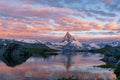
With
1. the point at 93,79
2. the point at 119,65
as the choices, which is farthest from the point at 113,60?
the point at 93,79

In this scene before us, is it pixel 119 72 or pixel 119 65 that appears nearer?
pixel 119 72

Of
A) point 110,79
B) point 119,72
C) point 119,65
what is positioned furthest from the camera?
point 119,65

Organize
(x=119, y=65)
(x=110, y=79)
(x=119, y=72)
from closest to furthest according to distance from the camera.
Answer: (x=110, y=79), (x=119, y=72), (x=119, y=65)

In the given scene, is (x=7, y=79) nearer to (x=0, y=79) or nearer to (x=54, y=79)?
(x=0, y=79)

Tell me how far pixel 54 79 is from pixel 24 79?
6.00 m

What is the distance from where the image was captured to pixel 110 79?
181 ft

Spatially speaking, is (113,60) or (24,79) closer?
(24,79)

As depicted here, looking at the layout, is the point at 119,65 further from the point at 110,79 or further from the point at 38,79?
the point at 38,79

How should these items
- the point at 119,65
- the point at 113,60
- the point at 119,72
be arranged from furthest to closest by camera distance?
the point at 113,60
the point at 119,65
the point at 119,72

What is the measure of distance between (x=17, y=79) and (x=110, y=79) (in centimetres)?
1852

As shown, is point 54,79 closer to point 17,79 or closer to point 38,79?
point 38,79

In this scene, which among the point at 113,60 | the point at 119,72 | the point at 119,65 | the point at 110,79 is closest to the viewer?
the point at 110,79

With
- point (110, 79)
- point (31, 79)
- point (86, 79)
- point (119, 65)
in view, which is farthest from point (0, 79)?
point (119, 65)

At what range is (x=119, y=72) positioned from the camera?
70.2 meters
